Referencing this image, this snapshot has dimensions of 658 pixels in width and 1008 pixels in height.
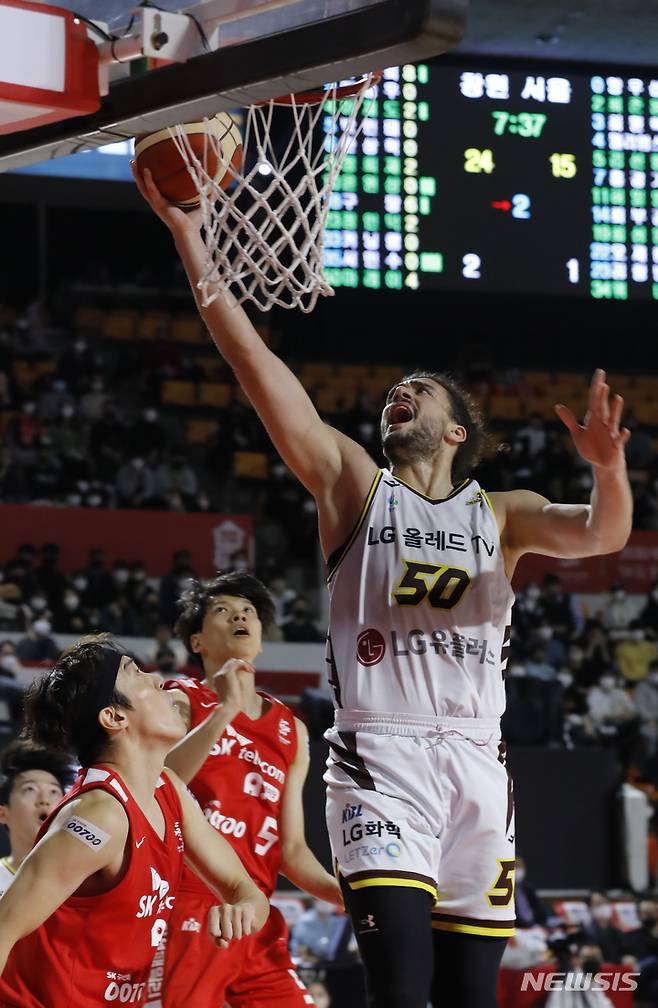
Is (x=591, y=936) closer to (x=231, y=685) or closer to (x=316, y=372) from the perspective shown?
(x=231, y=685)

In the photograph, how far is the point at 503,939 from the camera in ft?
11.2

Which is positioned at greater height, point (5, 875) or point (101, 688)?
point (101, 688)

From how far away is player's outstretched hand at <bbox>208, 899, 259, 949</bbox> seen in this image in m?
3.16

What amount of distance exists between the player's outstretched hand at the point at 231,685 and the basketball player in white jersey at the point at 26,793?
26.3 inches

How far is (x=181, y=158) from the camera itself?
153 inches

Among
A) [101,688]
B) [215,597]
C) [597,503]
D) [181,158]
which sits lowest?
[101,688]

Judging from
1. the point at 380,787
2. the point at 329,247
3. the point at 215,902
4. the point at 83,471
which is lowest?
the point at 215,902

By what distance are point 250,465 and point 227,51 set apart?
13.5 m

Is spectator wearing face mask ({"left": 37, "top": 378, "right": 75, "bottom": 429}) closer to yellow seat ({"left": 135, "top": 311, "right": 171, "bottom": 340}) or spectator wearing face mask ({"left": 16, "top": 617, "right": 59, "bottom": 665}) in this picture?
yellow seat ({"left": 135, "top": 311, "right": 171, "bottom": 340})

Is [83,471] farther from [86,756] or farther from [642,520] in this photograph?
[86,756]

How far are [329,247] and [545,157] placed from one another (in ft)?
6.06

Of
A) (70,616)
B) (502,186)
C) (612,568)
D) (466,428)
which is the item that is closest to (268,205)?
(466,428)

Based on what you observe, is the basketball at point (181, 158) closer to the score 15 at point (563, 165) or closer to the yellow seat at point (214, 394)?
the score 15 at point (563, 165)

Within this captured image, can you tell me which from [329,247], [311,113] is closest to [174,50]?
[311,113]
